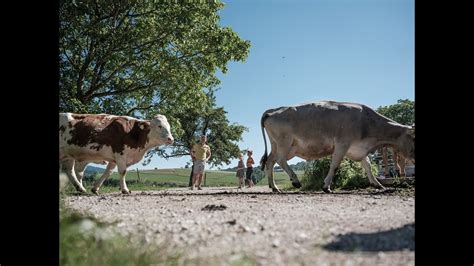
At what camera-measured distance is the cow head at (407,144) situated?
8.45 m

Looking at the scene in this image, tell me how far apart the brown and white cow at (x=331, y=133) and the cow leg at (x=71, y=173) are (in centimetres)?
387

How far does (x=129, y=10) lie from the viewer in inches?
578

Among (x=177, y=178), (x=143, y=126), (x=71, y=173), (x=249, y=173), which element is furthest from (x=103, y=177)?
(x=177, y=178)

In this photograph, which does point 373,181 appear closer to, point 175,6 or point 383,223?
point 383,223

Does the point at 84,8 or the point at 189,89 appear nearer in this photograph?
the point at 84,8

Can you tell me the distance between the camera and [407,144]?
8.48m

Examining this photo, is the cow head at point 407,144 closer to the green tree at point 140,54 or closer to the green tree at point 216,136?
the green tree at point 140,54

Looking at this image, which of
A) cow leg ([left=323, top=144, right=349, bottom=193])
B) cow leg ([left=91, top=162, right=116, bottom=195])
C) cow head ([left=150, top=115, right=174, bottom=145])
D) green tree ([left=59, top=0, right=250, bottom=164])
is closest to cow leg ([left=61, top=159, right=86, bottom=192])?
cow leg ([left=91, top=162, right=116, bottom=195])

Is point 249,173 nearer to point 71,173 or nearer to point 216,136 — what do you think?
point 71,173
